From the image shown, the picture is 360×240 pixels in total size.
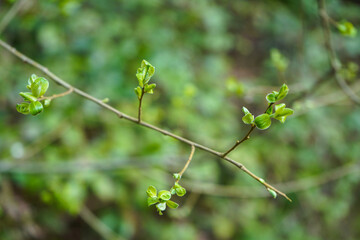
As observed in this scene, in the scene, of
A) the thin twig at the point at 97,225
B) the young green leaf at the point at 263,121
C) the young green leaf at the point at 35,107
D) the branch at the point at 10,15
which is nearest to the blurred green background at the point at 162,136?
the thin twig at the point at 97,225

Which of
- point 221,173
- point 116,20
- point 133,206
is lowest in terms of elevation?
point 133,206

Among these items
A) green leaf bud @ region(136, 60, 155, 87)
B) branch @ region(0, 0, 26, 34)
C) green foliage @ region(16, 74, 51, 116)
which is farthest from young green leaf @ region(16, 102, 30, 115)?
branch @ region(0, 0, 26, 34)

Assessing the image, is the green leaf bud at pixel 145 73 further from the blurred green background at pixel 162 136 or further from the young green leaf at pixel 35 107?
the blurred green background at pixel 162 136

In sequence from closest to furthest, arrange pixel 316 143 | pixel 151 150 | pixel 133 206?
pixel 151 150 < pixel 133 206 < pixel 316 143

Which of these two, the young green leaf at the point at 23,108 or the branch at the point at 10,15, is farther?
the branch at the point at 10,15

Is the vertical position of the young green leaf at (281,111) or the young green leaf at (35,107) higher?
the young green leaf at (281,111)

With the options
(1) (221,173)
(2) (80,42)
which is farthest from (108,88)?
(1) (221,173)

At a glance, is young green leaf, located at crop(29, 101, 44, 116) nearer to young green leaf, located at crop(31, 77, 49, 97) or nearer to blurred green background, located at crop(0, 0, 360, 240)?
young green leaf, located at crop(31, 77, 49, 97)

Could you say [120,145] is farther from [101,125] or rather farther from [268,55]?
[268,55]

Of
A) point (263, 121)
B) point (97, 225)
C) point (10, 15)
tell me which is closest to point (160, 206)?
point (263, 121)
